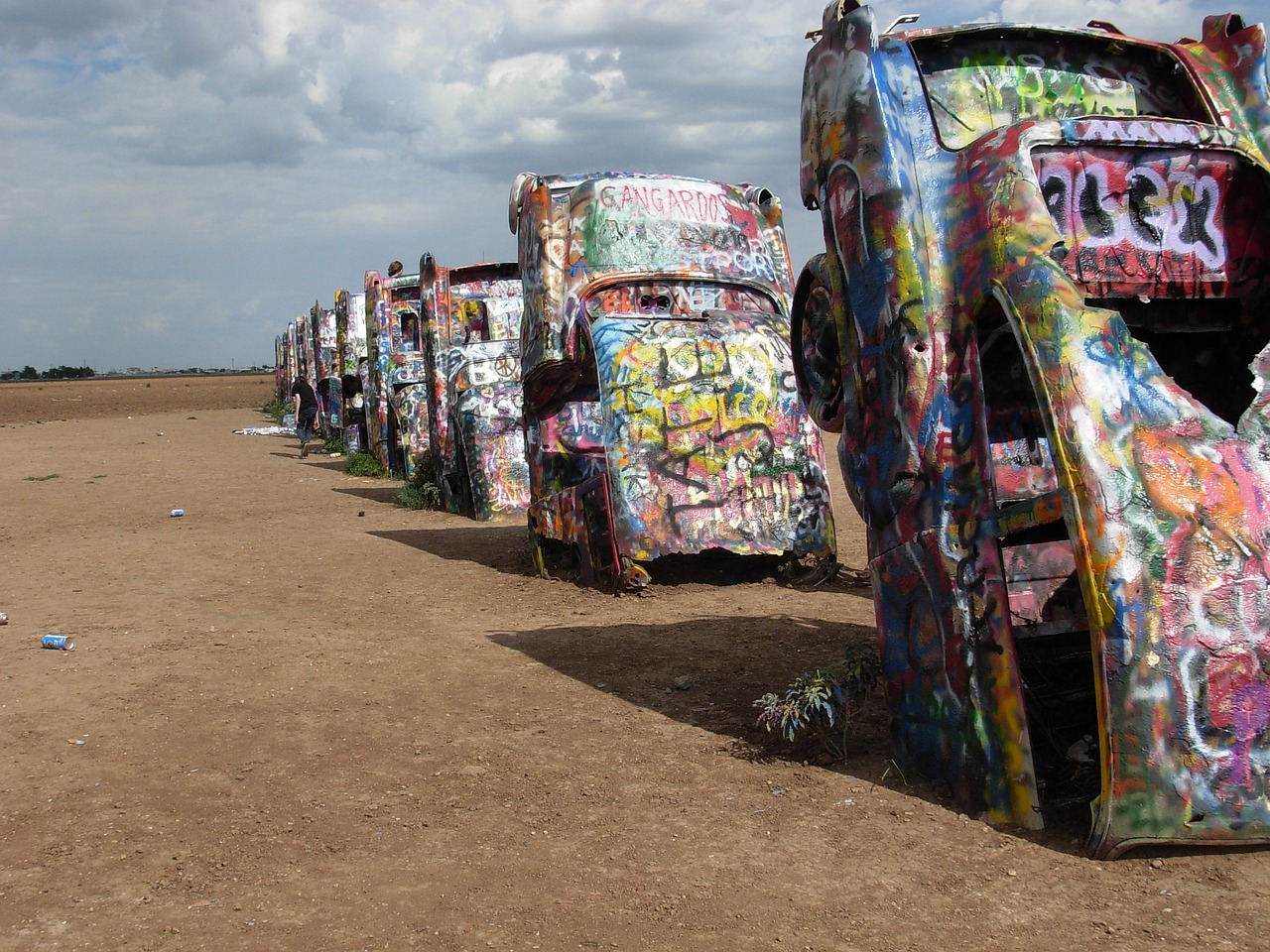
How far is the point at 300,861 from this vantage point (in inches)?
154

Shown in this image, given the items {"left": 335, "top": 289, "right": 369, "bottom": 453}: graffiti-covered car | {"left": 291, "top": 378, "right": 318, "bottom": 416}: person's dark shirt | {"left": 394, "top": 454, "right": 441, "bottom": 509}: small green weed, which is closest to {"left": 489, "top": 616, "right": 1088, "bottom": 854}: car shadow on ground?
{"left": 394, "top": 454, "right": 441, "bottom": 509}: small green weed

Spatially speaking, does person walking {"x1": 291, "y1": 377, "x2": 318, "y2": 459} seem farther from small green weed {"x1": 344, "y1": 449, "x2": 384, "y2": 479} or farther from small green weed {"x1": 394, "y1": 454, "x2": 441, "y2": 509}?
small green weed {"x1": 394, "y1": 454, "x2": 441, "y2": 509}

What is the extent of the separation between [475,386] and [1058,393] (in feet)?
30.5

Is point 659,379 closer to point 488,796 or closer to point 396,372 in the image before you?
point 488,796

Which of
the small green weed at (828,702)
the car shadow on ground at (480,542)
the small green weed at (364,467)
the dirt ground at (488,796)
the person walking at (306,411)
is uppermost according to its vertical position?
the person walking at (306,411)

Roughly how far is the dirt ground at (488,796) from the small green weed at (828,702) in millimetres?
135

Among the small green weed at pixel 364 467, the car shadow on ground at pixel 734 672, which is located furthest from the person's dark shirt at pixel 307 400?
the car shadow on ground at pixel 734 672

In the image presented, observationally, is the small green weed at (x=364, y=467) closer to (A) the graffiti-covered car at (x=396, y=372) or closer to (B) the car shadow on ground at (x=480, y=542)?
(A) the graffiti-covered car at (x=396, y=372)

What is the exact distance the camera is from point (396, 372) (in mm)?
16766

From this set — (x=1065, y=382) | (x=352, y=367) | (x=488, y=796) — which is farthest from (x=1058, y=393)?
(x=352, y=367)

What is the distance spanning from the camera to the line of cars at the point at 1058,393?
3461mm

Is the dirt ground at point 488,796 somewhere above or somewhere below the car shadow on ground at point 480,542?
below

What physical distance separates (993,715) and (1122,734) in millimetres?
488

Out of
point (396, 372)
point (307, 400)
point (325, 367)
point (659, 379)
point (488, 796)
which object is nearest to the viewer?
point (488, 796)
